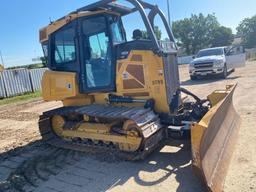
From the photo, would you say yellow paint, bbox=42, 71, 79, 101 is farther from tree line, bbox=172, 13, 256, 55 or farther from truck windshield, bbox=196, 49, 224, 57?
tree line, bbox=172, 13, 256, 55

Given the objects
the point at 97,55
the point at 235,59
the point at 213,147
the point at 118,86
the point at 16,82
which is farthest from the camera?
the point at 16,82

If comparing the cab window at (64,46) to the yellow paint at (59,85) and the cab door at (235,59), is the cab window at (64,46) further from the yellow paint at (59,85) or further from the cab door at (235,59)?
the cab door at (235,59)

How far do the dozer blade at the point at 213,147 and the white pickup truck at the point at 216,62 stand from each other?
11.1 m

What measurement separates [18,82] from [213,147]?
18.5m

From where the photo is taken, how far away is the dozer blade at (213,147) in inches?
164

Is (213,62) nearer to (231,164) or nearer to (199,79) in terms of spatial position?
(199,79)

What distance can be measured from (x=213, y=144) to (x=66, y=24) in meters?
4.08

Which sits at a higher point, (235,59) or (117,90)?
(117,90)

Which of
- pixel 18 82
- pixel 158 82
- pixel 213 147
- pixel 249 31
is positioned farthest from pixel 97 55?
pixel 249 31

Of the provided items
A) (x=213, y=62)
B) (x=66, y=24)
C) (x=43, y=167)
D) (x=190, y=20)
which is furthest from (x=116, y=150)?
(x=190, y=20)

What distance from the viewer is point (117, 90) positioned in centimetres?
634

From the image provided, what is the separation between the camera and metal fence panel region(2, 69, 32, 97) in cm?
2010

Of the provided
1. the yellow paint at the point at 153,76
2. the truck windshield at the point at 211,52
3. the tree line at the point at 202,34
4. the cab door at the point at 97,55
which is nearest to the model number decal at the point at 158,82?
the yellow paint at the point at 153,76

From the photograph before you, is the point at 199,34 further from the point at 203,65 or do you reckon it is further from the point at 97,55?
the point at 97,55
